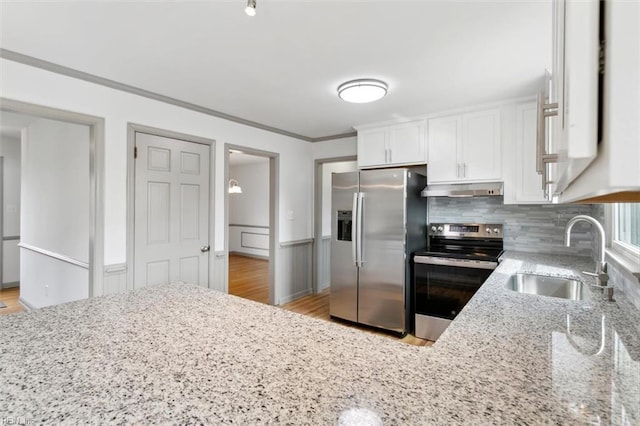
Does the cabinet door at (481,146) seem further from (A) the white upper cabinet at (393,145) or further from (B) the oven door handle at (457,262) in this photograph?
(B) the oven door handle at (457,262)

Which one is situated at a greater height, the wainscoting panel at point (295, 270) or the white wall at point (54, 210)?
the white wall at point (54, 210)

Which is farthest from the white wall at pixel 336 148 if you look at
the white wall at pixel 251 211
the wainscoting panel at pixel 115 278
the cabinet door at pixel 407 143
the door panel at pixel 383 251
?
the white wall at pixel 251 211

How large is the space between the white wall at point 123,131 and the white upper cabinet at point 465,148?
1.29m

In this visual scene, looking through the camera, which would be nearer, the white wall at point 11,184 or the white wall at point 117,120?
the white wall at point 117,120

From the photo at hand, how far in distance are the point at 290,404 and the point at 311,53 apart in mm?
2068

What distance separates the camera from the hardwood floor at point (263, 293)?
3.38m

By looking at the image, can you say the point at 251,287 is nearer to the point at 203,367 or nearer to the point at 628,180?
the point at 203,367

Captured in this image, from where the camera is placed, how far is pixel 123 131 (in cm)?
264

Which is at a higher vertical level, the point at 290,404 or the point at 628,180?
the point at 628,180

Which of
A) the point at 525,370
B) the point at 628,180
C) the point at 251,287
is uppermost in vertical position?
the point at 628,180

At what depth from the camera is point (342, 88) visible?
8.54 ft

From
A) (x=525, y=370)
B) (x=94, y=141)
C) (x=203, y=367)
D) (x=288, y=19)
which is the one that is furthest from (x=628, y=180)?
(x=94, y=141)

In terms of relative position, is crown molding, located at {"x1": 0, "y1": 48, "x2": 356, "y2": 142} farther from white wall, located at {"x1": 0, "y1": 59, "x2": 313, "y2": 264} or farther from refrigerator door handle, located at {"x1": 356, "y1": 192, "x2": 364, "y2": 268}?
refrigerator door handle, located at {"x1": 356, "y1": 192, "x2": 364, "y2": 268}

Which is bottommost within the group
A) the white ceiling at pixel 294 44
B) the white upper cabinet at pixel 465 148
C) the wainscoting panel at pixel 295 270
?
the wainscoting panel at pixel 295 270
